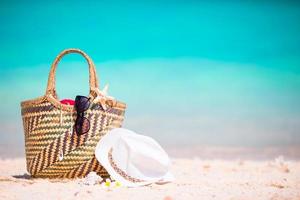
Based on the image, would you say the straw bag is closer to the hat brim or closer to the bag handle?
the bag handle

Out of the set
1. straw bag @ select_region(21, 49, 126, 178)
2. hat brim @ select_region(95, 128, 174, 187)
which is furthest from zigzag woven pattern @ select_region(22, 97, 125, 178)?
hat brim @ select_region(95, 128, 174, 187)

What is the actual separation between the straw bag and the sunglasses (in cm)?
5

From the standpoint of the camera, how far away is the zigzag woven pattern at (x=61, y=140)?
4.69 meters

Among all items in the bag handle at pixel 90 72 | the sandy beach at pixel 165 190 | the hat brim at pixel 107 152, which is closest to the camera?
the sandy beach at pixel 165 190

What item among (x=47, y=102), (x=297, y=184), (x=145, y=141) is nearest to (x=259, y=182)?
(x=297, y=184)

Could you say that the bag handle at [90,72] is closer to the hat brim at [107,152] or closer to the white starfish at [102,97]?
the white starfish at [102,97]

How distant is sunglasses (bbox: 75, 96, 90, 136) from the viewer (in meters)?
4.64

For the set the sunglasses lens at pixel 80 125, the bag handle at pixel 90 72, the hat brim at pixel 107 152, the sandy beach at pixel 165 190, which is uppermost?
the bag handle at pixel 90 72

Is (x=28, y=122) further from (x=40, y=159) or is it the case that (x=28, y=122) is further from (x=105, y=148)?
(x=105, y=148)

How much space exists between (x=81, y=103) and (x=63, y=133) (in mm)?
365

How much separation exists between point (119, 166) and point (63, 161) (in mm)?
579

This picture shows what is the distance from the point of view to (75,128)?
184 inches

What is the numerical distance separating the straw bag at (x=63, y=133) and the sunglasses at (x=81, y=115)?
0.17ft

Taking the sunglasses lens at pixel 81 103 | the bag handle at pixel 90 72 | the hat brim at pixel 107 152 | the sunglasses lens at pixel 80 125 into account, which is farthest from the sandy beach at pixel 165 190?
the bag handle at pixel 90 72
